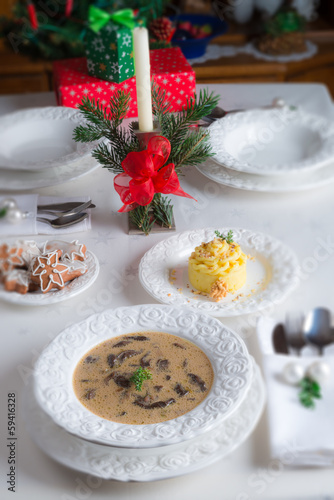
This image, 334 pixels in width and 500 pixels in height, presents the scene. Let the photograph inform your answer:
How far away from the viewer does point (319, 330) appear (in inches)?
14.1

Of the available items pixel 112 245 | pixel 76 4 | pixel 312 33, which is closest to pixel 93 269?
pixel 112 245

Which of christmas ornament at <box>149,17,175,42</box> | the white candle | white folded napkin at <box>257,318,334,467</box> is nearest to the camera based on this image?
white folded napkin at <box>257,318,334,467</box>

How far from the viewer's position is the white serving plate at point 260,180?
0.56 m

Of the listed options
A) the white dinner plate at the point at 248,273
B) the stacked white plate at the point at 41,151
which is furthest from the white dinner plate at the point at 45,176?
the white dinner plate at the point at 248,273

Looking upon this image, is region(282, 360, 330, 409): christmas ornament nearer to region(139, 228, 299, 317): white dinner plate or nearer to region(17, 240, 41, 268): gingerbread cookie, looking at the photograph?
region(139, 228, 299, 317): white dinner plate

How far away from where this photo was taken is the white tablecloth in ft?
1.12

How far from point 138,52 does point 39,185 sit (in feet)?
0.48

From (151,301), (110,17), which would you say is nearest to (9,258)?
(151,301)

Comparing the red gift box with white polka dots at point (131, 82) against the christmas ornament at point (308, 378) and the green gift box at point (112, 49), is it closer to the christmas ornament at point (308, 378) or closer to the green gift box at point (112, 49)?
the green gift box at point (112, 49)

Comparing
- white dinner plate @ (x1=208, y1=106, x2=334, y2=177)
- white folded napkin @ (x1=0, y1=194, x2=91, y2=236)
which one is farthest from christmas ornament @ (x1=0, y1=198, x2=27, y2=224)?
white dinner plate @ (x1=208, y1=106, x2=334, y2=177)

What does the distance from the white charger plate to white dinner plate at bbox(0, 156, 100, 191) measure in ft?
0.65

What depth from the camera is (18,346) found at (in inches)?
17.8

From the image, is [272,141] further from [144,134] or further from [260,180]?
[144,134]

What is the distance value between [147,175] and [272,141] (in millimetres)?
175
